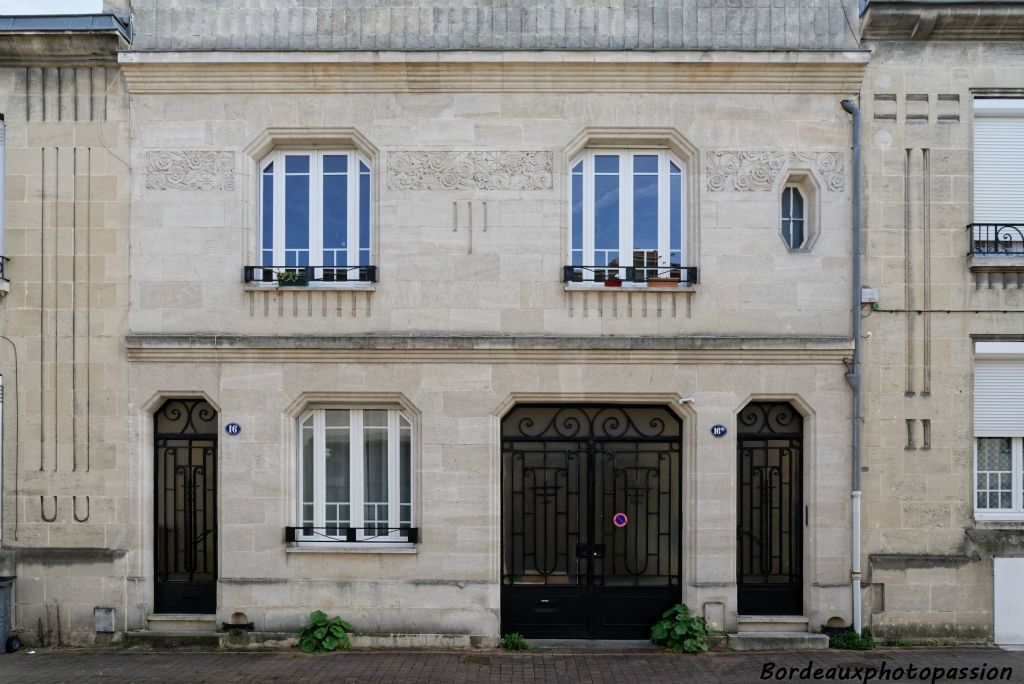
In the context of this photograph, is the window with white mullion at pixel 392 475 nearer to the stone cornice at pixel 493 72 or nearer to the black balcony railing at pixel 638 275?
the black balcony railing at pixel 638 275

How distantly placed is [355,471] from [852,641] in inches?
246

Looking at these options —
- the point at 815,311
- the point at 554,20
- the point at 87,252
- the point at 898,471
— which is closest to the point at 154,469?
the point at 87,252

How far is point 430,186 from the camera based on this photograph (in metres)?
9.84

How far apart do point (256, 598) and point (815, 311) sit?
753cm

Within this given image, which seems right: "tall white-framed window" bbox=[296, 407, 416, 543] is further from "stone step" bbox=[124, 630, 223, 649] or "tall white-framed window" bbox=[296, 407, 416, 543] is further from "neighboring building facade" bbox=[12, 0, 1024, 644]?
"stone step" bbox=[124, 630, 223, 649]

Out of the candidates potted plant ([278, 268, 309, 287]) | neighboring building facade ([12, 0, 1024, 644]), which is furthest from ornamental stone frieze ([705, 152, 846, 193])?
potted plant ([278, 268, 309, 287])

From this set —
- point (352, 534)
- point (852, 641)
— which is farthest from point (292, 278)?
point (852, 641)

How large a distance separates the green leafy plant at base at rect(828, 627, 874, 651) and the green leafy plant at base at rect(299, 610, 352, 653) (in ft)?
18.7

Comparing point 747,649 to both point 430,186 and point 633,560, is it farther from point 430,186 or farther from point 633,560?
point 430,186

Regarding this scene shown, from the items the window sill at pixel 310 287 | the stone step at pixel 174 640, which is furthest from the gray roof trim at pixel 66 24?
the stone step at pixel 174 640

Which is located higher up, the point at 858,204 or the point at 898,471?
the point at 858,204

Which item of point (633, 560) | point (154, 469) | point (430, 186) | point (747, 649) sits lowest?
point (747, 649)

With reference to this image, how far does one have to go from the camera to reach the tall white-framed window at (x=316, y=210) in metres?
10.0

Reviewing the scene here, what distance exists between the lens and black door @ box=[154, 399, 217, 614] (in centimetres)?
1002
